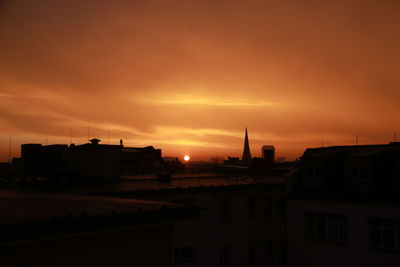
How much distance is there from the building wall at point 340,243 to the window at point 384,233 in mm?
201

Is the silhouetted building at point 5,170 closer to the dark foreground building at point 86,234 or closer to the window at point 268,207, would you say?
the dark foreground building at point 86,234

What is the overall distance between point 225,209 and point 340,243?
8.00 m

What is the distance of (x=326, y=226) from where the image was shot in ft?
A: 89.7

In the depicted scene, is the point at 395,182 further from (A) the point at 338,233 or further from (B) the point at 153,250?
(B) the point at 153,250

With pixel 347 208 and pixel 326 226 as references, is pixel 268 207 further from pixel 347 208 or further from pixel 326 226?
pixel 347 208

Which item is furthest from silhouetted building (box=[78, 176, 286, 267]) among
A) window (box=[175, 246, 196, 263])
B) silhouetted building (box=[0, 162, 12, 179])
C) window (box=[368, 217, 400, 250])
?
window (box=[368, 217, 400, 250])

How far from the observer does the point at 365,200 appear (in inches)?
990

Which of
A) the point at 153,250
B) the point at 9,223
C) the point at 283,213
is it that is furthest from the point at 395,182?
the point at 9,223

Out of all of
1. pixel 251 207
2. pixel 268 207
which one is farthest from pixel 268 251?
pixel 251 207

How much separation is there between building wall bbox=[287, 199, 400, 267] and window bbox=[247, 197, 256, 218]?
2.62m

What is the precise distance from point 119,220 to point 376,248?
21.3 m

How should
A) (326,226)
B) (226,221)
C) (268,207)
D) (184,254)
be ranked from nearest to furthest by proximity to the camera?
1. (184,254)
2. (326,226)
3. (226,221)
4. (268,207)

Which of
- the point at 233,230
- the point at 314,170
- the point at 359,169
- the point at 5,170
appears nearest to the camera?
the point at 5,170

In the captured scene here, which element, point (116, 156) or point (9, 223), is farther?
point (116, 156)
